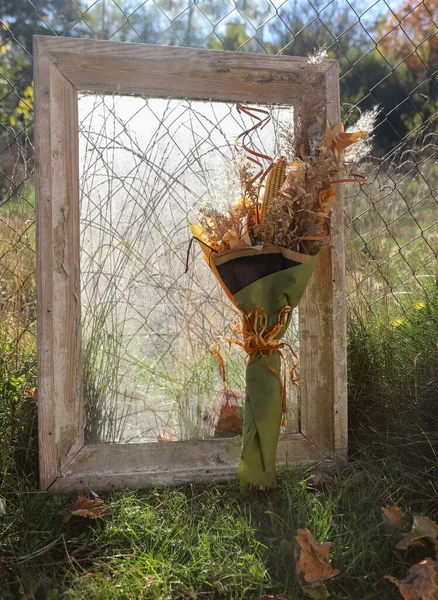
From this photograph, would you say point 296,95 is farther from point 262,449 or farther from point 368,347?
point 262,449

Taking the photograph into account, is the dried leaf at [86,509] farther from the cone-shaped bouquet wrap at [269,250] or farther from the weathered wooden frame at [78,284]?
the cone-shaped bouquet wrap at [269,250]

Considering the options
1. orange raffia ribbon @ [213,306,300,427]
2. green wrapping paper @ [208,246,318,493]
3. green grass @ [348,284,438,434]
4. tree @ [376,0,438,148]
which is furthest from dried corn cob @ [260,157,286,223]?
tree @ [376,0,438,148]

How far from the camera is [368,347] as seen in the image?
2.65 metres

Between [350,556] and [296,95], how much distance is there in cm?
181

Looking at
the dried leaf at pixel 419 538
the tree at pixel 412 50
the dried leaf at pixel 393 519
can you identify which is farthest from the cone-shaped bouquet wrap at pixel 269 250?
the tree at pixel 412 50

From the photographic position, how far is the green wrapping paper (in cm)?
200

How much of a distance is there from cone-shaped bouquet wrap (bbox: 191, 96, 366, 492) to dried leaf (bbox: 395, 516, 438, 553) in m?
0.54

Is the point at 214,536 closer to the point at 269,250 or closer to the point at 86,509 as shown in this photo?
the point at 86,509

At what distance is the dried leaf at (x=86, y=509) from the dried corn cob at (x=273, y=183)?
3.80ft

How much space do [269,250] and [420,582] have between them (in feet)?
3.66

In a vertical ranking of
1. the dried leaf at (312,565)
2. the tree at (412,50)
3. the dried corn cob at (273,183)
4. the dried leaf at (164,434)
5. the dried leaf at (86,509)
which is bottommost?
the dried leaf at (312,565)

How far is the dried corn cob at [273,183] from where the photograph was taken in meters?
1.98

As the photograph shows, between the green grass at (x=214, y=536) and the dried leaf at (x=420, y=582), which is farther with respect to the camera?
the green grass at (x=214, y=536)

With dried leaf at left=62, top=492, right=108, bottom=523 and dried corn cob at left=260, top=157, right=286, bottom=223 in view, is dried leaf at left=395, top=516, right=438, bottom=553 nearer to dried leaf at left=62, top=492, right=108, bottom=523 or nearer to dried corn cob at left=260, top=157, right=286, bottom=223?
dried leaf at left=62, top=492, right=108, bottom=523
